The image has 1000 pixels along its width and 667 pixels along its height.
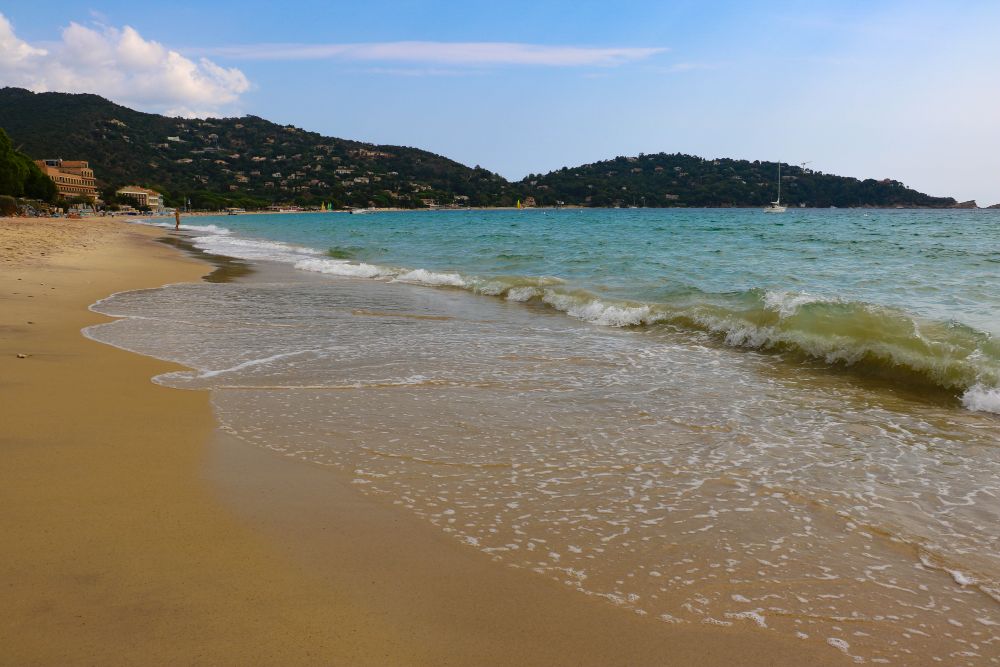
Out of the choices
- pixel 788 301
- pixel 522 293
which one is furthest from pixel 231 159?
pixel 788 301

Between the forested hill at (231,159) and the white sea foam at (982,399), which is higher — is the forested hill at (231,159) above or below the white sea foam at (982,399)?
above

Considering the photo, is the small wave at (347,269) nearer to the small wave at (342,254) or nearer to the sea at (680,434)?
the small wave at (342,254)

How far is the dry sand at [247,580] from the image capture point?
91.9 inches

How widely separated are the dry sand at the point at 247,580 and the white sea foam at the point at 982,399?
463 centimetres

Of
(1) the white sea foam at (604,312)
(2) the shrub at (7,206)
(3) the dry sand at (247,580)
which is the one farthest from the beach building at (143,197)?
(3) the dry sand at (247,580)

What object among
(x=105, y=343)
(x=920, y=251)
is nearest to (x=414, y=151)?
(x=920, y=251)

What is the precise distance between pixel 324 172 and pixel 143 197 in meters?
46.3

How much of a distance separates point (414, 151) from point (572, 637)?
554 ft

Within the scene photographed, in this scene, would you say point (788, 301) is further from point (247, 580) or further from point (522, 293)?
point (247, 580)

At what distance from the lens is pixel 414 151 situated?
Answer: 6432 inches

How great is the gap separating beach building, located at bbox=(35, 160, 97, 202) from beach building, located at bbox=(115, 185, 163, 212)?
14.0ft

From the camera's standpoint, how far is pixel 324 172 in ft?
490

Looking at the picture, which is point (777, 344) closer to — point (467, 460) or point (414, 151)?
point (467, 460)

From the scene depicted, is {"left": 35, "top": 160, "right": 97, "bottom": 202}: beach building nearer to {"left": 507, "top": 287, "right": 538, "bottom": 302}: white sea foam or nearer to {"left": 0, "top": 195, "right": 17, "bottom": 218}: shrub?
{"left": 0, "top": 195, "right": 17, "bottom": 218}: shrub
